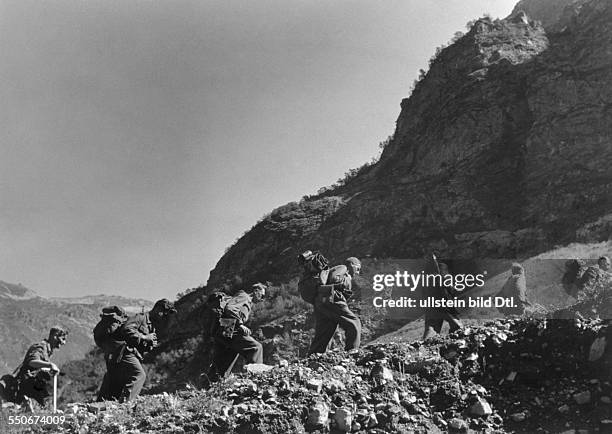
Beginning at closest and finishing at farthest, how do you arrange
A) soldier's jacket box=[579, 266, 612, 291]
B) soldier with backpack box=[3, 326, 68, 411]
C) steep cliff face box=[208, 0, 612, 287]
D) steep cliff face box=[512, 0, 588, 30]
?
soldier with backpack box=[3, 326, 68, 411], soldier's jacket box=[579, 266, 612, 291], steep cliff face box=[208, 0, 612, 287], steep cliff face box=[512, 0, 588, 30]

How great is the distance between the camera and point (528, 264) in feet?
56.2

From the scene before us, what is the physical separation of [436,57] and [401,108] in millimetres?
2718

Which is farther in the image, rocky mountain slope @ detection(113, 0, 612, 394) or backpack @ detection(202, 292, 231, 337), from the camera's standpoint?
rocky mountain slope @ detection(113, 0, 612, 394)

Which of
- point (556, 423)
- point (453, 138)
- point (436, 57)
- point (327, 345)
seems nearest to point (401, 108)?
point (436, 57)

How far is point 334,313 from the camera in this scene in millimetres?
11312

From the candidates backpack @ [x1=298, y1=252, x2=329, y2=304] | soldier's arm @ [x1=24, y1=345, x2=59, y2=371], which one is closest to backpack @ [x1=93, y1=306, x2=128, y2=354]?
soldier's arm @ [x1=24, y1=345, x2=59, y2=371]

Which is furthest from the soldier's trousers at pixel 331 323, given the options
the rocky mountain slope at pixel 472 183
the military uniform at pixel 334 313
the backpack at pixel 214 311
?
the rocky mountain slope at pixel 472 183

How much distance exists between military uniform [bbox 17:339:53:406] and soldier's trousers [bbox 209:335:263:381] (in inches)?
109

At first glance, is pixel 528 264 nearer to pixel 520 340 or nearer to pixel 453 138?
pixel 520 340

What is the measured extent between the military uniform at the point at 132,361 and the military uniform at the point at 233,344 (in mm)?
1080

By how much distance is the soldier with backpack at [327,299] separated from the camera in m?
11.3

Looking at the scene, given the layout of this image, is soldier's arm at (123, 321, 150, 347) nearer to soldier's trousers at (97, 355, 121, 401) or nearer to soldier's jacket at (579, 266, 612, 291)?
soldier's trousers at (97, 355, 121, 401)

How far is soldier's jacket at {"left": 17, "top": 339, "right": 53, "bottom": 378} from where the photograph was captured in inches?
448

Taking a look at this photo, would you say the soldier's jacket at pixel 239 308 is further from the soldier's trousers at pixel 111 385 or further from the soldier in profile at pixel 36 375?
the soldier in profile at pixel 36 375
